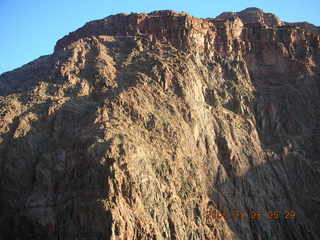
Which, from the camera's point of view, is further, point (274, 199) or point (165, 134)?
point (274, 199)

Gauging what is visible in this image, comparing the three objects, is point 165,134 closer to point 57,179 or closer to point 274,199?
point 57,179

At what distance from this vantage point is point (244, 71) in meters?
65.2

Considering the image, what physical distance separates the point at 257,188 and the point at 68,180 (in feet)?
73.4

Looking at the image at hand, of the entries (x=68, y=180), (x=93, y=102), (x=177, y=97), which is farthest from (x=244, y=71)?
(x=68, y=180)
